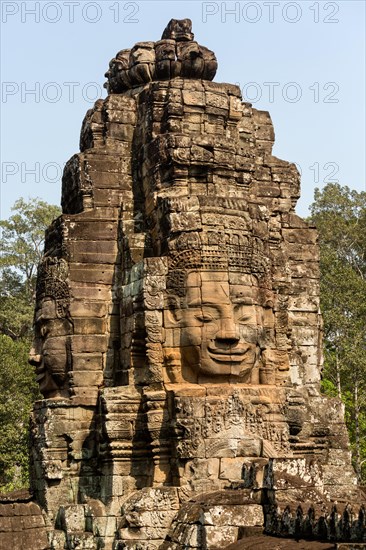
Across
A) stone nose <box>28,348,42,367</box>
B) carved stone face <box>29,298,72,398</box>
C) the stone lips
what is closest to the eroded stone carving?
carved stone face <box>29,298,72,398</box>

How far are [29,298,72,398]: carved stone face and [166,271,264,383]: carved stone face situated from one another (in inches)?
90.1

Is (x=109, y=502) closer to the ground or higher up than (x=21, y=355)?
closer to the ground

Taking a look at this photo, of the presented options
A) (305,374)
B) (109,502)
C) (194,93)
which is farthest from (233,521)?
(194,93)

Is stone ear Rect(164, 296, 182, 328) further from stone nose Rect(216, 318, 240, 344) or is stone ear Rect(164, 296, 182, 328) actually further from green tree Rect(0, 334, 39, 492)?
green tree Rect(0, 334, 39, 492)

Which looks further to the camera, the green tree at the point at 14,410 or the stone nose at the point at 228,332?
the green tree at the point at 14,410

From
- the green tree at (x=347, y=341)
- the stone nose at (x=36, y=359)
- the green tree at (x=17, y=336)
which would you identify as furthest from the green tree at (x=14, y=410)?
the stone nose at (x=36, y=359)

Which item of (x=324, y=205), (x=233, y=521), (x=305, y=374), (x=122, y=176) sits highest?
(x=324, y=205)

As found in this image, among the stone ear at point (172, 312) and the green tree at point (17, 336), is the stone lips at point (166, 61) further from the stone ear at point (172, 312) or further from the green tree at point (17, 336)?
the green tree at point (17, 336)

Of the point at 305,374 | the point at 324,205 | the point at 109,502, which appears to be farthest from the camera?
the point at 324,205

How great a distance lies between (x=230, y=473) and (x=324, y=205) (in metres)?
29.7

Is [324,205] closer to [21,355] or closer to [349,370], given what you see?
[349,370]

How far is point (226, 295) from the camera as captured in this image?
16.7 meters

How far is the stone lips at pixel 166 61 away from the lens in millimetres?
19188

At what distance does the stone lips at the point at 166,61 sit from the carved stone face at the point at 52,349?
14.6 feet
